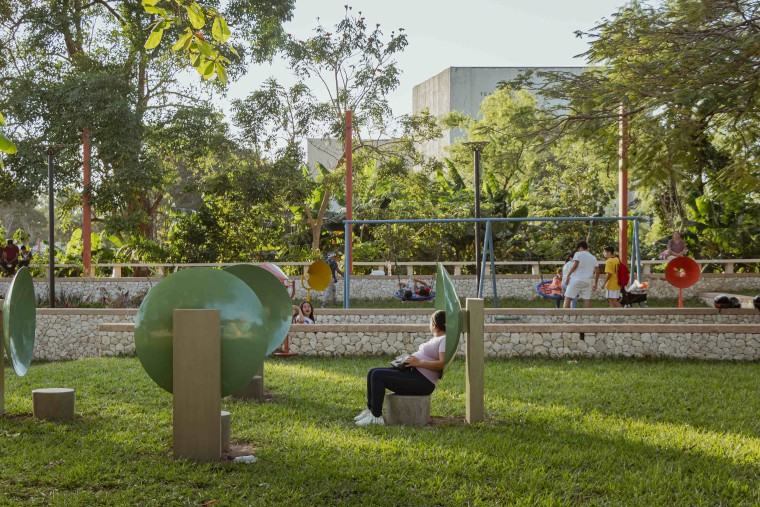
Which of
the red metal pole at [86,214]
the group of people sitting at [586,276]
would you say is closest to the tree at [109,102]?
the red metal pole at [86,214]

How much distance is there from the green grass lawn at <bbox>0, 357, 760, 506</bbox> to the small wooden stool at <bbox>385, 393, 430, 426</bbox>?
23 cm

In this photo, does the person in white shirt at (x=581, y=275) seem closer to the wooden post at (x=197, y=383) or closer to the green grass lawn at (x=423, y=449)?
the green grass lawn at (x=423, y=449)

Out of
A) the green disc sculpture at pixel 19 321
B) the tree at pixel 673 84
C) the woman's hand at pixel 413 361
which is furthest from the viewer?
the tree at pixel 673 84

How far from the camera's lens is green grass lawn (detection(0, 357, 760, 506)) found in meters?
5.82

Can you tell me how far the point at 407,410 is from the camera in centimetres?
825

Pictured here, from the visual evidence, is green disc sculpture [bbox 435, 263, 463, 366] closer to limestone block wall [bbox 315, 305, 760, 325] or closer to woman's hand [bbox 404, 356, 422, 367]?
woman's hand [bbox 404, 356, 422, 367]

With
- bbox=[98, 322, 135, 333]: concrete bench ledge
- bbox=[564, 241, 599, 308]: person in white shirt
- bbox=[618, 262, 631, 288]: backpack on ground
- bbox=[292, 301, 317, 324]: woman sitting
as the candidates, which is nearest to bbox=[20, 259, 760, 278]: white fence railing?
bbox=[618, 262, 631, 288]: backpack on ground

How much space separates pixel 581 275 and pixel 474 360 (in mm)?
9883

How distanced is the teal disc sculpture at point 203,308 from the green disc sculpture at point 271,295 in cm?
262

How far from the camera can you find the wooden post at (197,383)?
21.6 feet

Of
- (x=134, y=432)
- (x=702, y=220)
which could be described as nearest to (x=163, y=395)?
(x=134, y=432)

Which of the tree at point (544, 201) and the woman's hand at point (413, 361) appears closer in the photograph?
the woman's hand at point (413, 361)

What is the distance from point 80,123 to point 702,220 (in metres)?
18.8

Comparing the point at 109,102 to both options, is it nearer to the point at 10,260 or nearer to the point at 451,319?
the point at 10,260
